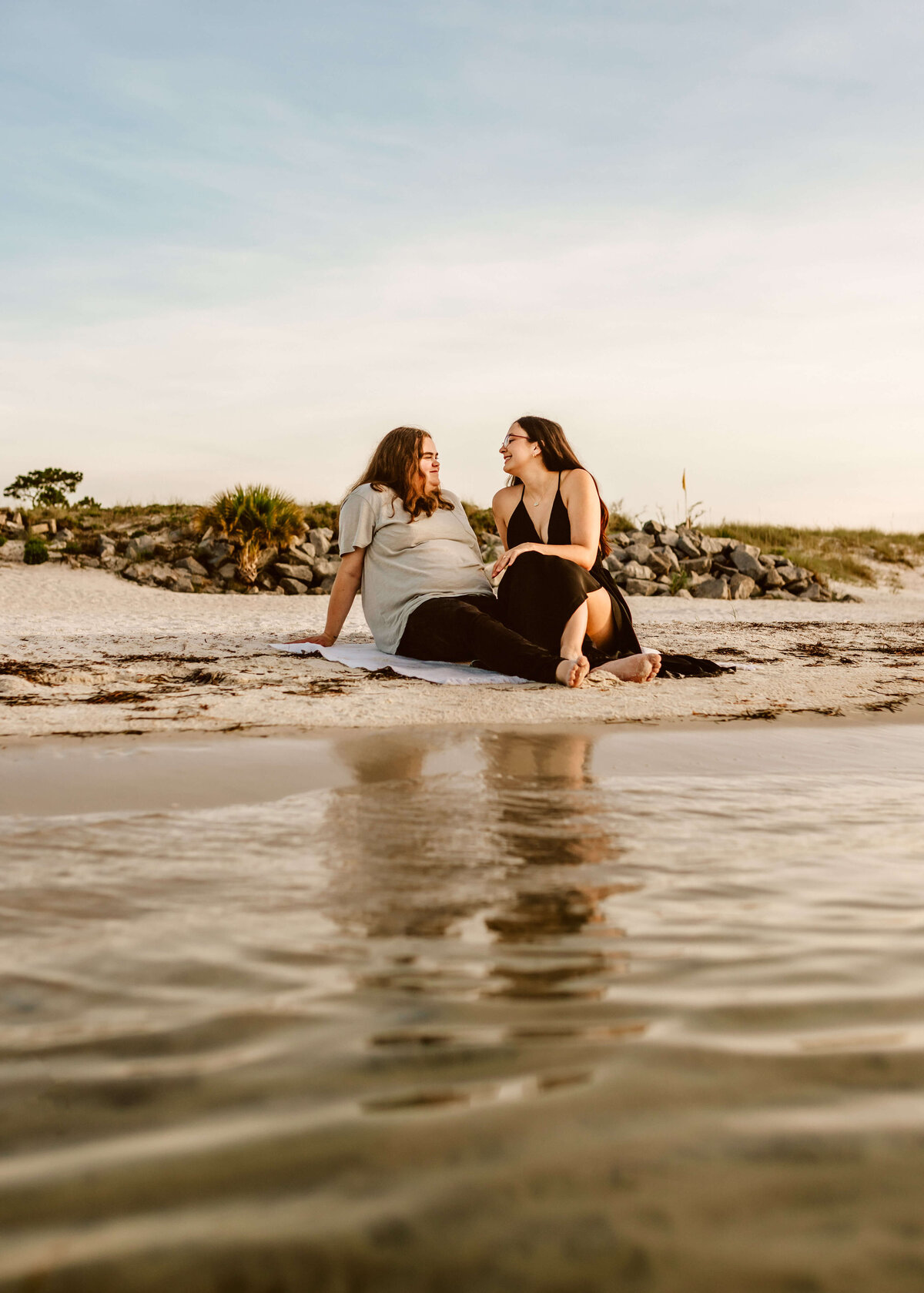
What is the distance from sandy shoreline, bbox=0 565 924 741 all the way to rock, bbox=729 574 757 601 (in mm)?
3831

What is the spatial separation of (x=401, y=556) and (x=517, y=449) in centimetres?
88

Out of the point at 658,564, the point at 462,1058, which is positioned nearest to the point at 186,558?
the point at 658,564

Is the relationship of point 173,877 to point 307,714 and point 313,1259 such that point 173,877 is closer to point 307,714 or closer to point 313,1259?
point 313,1259

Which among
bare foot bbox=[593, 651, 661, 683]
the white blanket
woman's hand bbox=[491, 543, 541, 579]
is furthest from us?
woman's hand bbox=[491, 543, 541, 579]

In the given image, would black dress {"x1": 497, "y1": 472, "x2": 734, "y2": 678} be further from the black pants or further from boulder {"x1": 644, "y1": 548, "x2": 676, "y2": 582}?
boulder {"x1": 644, "y1": 548, "x2": 676, "y2": 582}

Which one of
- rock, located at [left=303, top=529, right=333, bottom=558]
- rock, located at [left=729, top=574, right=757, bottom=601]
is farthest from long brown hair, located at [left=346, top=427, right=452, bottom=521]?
rock, located at [left=729, top=574, right=757, bottom=601]

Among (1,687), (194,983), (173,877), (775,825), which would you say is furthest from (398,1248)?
(1,687)

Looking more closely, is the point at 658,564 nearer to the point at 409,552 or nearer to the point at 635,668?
the point at 409,552

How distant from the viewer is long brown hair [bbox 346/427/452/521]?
5.41 meters

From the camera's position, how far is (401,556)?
17.9ft

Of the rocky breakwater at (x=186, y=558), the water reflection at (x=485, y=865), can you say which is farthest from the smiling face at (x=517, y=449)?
the rocky breakwater at (x=186, y=558)

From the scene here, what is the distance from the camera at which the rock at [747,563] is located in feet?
44.2

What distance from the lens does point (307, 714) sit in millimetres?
3809

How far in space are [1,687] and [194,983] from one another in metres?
3.45
